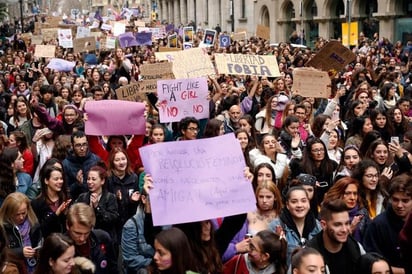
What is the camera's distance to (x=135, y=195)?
6004mm

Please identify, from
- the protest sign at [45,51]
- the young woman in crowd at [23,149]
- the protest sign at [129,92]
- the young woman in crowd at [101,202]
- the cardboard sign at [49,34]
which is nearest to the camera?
the young woman in crowd at [101,202]

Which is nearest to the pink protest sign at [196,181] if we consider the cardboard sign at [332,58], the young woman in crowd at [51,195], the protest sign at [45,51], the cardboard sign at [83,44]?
the young woman in crowd at [51,195]

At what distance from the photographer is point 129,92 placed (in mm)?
11172

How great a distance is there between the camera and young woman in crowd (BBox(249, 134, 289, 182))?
7.42 metres

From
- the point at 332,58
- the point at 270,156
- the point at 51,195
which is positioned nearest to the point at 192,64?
the point at 332,58

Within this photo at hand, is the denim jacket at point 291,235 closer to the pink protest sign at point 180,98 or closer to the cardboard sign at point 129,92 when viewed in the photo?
the pink protest sign at point 180,98

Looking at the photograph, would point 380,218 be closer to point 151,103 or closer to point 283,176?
point 283,176

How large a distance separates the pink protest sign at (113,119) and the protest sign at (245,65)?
14.2ft

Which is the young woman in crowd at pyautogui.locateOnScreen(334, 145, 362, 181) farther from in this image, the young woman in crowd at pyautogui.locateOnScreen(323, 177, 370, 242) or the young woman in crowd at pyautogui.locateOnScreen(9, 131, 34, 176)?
the young woman in crowd at pyautogui.locateOnScreen(9, 131, 34, 176)

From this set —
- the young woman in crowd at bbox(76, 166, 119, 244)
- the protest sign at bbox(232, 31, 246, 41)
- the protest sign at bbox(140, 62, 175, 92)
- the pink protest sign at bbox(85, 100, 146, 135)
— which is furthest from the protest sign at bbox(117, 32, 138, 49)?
the young woman in crowd at bbox(76, 166, 119, 244)

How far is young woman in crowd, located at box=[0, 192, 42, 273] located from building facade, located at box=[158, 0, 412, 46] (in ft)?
66.7

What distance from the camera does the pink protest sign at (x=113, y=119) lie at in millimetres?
8367

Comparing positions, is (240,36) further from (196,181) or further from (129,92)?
(196,181)

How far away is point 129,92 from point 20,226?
19.4ft
